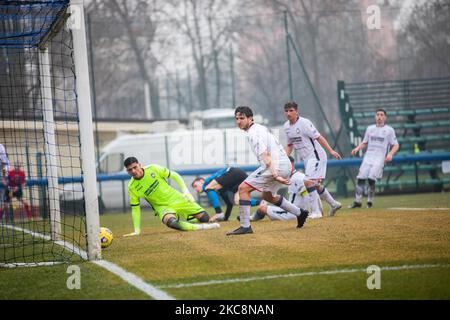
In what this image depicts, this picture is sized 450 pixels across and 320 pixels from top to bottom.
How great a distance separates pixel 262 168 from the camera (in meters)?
11.3

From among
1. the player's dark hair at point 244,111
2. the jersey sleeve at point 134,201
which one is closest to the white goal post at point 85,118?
the player's dark hair at point 244,111

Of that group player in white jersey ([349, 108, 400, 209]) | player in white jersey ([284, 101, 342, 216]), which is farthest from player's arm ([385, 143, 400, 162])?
player in white jersey ([284, 101, 342, 216])

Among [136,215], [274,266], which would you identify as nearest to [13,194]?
[136,215]

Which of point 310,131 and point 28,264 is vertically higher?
point 310,131

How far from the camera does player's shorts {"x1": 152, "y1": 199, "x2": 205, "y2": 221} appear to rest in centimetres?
1360

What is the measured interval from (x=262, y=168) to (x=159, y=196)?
117 inches

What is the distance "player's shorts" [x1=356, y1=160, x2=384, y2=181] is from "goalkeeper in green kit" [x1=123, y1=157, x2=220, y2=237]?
16.7 feet

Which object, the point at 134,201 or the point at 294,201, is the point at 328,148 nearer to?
the point at 294,201

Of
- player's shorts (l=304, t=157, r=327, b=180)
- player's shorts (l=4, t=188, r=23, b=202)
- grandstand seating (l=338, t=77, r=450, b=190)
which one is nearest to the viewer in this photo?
player's shorts (l=304, t=157, r=327, b=180)

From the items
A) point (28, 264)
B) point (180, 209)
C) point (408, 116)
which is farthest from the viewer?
point (408, 116)

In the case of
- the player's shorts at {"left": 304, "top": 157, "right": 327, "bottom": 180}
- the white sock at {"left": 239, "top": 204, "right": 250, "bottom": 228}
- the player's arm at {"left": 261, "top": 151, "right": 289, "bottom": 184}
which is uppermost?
the player's arm at {"left": 261, "top": 151, "right": 289, "bottom": 184}

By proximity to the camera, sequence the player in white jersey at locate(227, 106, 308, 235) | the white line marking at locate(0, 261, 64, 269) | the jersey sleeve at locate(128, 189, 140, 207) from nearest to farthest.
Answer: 1. the white line marking at locate(0, 261, 64, 269)
2. the player in white jersey at locate(227, 106, 308, 235)
3. the jersey sleeve at locate(128, 189, 140, 207)

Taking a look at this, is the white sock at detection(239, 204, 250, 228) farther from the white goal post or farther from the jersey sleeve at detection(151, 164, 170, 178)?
the white goal post
